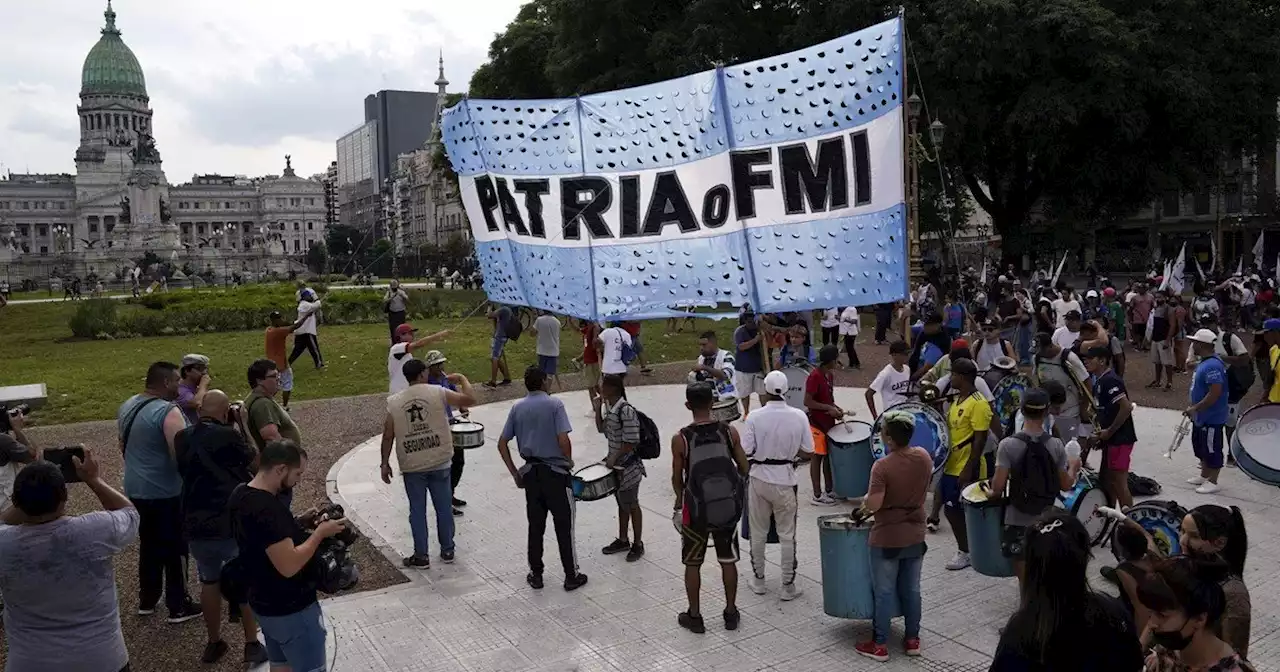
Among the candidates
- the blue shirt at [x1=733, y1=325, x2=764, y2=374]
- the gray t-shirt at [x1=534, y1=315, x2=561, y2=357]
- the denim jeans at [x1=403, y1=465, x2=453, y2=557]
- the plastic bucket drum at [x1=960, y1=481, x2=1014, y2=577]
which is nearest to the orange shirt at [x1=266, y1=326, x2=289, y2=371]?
the gray t-shirt at [x1=534, y1=315, x2=561, y2=357]

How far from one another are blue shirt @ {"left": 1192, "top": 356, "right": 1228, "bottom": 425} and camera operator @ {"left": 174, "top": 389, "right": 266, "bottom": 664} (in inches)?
358

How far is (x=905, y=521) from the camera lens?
618cm

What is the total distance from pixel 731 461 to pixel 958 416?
2.44 m

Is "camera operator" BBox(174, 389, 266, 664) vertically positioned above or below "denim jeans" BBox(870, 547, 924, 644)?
above

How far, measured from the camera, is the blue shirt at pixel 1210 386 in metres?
9.73

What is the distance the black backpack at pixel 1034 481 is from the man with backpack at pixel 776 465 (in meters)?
1.55

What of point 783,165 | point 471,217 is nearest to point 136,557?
point 471,217

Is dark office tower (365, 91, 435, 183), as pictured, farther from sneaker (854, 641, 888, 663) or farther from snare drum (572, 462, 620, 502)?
sneaker (854, 641, 888, 663)

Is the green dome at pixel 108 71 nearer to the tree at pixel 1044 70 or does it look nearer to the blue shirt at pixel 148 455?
the tree at pixel 1044 70

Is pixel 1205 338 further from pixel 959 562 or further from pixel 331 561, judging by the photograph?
pixel 331 561

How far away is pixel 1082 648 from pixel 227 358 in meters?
24.4

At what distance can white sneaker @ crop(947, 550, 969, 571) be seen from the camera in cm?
805

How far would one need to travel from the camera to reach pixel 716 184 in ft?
26.5

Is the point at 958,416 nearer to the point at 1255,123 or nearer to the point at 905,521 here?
the point at 905,521
